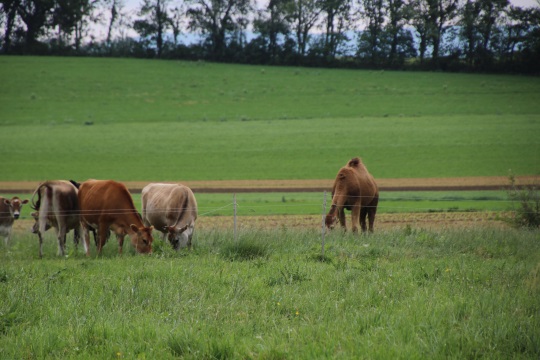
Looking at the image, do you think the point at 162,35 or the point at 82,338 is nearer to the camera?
the point at 82,338

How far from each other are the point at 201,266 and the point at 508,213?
12801 mm

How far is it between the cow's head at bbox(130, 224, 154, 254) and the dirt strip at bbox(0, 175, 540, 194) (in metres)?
16.5

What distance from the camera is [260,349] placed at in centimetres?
668

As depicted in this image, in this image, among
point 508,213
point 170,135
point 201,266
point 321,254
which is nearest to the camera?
point 201,266

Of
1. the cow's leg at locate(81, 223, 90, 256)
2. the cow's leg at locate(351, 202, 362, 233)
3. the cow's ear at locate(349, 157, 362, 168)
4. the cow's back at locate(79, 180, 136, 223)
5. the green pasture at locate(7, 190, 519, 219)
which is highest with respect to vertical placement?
the cow's ear at locate(349, 157, 362, 168)

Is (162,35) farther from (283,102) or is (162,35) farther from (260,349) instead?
(260,349)

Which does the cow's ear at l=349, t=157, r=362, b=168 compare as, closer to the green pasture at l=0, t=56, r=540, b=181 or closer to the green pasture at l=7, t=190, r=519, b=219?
the green pasture at l=7, t=190, r=519, b=219

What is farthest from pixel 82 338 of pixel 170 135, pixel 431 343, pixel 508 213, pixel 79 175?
pixel 170 135

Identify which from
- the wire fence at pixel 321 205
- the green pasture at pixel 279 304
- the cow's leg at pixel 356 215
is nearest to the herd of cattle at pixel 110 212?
the green pasture at pixel 279 304

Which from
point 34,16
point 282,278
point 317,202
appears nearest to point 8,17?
point 34,16

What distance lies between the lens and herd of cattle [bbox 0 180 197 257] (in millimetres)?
14102

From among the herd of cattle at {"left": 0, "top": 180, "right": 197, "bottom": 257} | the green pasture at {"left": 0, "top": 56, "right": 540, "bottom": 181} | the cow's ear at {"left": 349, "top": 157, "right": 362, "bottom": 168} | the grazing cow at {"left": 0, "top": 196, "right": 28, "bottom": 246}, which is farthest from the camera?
the green pasture at {"left": 0, "top": 56, "right": 540, "bottom": 181}

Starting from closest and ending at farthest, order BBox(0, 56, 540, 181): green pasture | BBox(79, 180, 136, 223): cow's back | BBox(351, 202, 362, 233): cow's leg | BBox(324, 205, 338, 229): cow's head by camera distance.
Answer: BBox(79, 180, 136, 223): cow's back
BBox(324, 205, 338, 229): cow's head
BBox(351, 202, 362, 233): cow's leg
BBox(0, 56, 540, 181): green pasture

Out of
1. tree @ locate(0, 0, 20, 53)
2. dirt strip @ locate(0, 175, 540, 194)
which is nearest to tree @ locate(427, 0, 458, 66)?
dirt strip @ locate(0, 175, 540, 194)
